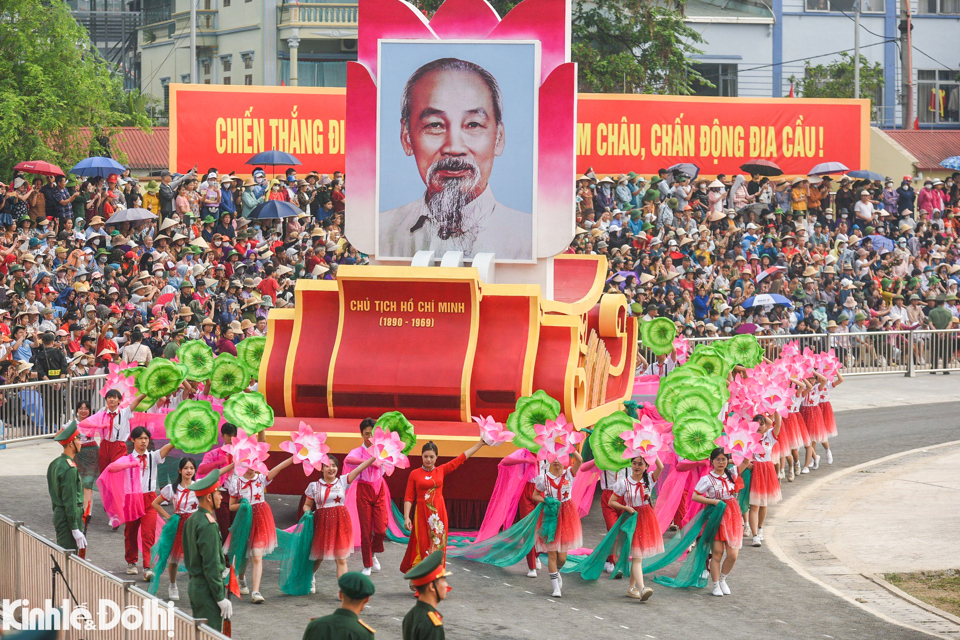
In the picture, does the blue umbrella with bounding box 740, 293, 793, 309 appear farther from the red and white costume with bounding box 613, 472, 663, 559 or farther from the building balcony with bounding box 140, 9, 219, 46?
the building balcony with bounding box 140, 9, 219, 46

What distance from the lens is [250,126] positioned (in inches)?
1193

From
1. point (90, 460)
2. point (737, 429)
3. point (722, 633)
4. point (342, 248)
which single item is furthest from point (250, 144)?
point (722, 633)

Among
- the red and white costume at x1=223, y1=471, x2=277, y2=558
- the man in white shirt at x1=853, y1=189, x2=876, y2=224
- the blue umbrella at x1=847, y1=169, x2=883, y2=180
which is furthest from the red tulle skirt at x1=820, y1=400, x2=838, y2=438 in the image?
the blue umbrella at x1=847, y1=169, x2=883, y2=180

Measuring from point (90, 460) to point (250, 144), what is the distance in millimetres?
15959

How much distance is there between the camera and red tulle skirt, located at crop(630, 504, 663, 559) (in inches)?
510

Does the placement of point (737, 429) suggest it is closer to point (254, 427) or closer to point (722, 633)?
point (722, 633)

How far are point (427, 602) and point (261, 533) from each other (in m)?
5.04

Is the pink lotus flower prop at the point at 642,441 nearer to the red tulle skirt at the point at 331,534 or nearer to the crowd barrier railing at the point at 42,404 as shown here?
the red tulle skirt at the point at 331,534

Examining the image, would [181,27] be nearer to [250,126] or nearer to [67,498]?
[250,126]

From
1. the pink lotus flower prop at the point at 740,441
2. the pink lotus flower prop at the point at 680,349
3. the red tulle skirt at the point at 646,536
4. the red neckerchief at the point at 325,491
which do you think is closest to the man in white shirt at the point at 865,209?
the pink lotus flower prop at the point at 680,349

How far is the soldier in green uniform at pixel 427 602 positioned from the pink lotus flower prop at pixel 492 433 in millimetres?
5666

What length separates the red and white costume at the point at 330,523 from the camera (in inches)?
500

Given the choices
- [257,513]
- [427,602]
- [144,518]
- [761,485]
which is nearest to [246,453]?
[257,513]

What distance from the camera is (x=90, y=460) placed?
15375 millimetres
